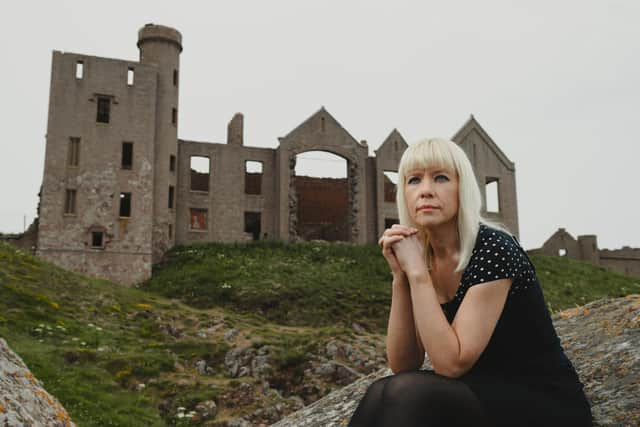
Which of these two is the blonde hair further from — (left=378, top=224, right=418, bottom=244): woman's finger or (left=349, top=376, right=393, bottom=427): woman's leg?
(left=349, top=376, right=393, bottom=427): woman's leg

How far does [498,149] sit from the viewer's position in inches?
1511

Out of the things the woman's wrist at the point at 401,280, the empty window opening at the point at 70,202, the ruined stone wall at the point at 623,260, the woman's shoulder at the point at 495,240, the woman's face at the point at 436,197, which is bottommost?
the woman's wrist at the point at 401,280

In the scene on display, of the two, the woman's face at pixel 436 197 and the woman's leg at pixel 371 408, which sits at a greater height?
the woman's face at pixel 436 197

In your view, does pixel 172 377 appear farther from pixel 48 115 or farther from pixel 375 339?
pixel 48 115

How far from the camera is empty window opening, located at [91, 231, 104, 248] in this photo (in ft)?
93.4

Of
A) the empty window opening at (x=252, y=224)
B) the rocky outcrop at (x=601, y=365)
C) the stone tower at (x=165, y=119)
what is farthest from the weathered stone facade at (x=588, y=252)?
the rocky outcrop at (x=601, y=365)

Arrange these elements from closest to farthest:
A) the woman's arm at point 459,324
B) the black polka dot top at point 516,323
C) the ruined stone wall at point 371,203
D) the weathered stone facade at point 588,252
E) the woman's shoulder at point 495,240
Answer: the woman's arm at point 459,324
the black polka dot top at point 516,323
the woman's shoulder at point 495,240
the ruined stone wall at point 371,203
the weathered stone facade at point 588,252

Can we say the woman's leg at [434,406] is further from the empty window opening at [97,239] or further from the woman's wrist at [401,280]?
the empty window opening at [97,239]

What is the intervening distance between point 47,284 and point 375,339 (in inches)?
400

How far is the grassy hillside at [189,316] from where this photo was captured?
11.0 meters

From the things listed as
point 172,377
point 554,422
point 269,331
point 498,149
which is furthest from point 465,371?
point 498,149

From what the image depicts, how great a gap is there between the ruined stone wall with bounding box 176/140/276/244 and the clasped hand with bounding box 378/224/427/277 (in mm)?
29900

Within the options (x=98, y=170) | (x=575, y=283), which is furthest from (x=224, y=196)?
(x=575, y=283)

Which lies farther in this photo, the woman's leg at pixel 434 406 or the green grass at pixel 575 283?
the green grass at pixel 575 283
